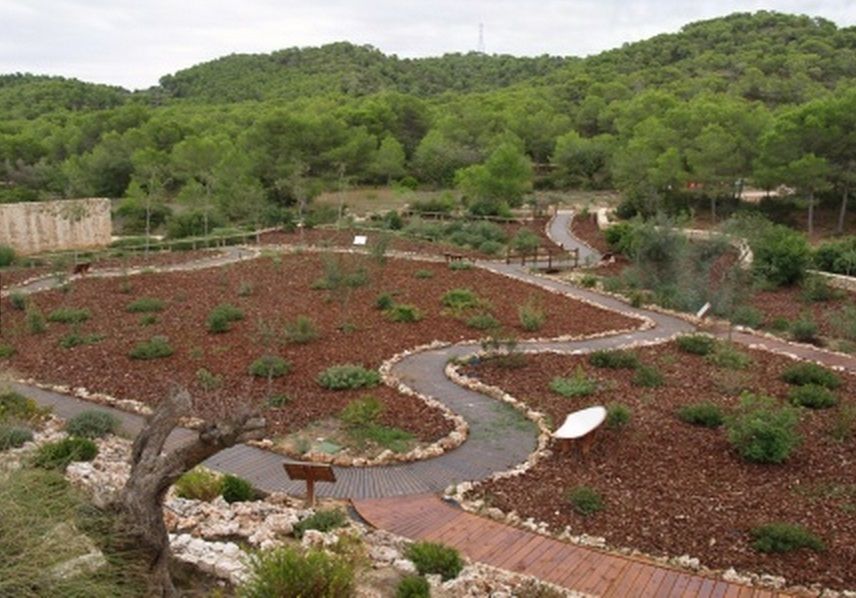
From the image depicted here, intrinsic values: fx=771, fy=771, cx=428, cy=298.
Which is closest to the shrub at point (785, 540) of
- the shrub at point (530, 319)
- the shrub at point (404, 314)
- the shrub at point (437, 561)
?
the shrub at point (437, 561)

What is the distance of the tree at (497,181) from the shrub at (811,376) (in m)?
26.5

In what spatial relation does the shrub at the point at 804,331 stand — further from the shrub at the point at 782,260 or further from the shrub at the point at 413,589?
the shrub at the point at 413,589

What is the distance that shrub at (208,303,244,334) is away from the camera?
55.8 ft

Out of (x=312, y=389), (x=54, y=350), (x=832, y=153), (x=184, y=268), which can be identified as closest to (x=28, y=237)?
(x=184, y=268)

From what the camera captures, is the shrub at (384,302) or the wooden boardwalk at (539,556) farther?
the shrub at (384,302)

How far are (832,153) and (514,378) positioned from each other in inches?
1055

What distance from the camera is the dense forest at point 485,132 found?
1478 inches

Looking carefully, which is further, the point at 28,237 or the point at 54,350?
the point at 28,237

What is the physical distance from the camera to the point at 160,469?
19.9 ft

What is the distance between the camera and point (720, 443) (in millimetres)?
11148

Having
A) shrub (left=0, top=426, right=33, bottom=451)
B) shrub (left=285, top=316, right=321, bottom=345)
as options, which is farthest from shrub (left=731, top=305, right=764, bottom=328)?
shrub (left=0, top=426, right=33, bottom=451)

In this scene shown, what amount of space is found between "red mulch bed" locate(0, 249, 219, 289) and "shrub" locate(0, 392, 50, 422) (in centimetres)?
1276

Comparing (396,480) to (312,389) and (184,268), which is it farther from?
(184,268)

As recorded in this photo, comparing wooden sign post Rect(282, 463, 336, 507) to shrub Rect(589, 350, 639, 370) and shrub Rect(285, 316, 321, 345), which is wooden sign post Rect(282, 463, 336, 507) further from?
shrub Rect(589, 350, 639, 370)
